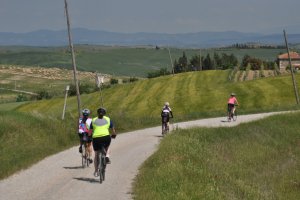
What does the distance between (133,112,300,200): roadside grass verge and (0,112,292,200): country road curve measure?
1.95ft

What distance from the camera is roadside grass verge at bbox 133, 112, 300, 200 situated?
14.5m

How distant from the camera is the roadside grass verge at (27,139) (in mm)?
20125

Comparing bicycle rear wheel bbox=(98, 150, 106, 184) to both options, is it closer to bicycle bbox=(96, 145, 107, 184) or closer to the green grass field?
bicycle bbox=(96, 145, 107, 184)

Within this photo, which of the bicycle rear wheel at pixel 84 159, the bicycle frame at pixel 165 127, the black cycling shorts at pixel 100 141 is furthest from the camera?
the bicycle frame at pixel 165 127

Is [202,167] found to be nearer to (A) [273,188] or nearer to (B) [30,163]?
(A) [273,188]

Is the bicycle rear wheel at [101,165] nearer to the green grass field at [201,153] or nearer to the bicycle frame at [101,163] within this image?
the bicycle frame at [101,163]

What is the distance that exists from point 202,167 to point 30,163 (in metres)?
6.69

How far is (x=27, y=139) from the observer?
23891mm

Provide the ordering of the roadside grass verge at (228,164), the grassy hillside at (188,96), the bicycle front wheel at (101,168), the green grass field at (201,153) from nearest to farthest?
the roadside grass verge at (228,164), the green grass field at (201,153), the bicycle front wheel at (101,168), the grassy hillside at (188,96)

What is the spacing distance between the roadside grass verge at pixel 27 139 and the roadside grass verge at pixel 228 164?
15.2ft

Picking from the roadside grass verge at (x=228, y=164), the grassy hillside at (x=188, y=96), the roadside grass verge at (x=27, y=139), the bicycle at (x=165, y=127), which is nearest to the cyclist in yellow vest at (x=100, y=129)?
the roadside grass verge at (x=228, y=164)

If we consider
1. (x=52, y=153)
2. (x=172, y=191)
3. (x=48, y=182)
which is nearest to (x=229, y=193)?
(x=172, y=191)

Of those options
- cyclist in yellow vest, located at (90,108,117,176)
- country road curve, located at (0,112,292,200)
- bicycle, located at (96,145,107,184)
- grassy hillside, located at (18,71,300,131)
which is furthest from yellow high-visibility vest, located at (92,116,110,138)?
grassy hillside, located at (18,71,300,131)

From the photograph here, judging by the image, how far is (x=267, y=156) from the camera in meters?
28.6
